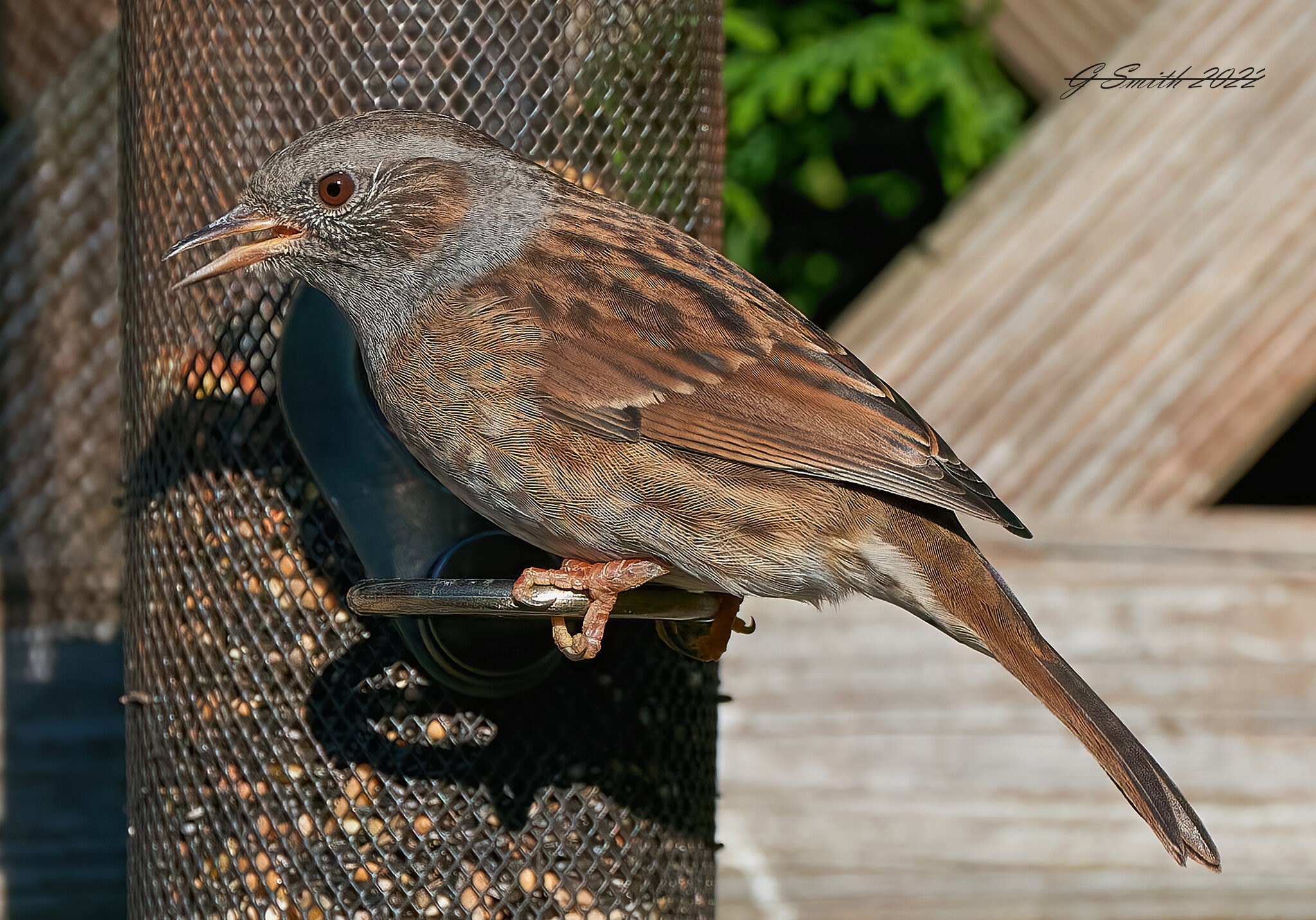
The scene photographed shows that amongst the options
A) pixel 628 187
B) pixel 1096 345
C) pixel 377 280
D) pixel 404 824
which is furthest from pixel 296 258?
pixel 1096 345

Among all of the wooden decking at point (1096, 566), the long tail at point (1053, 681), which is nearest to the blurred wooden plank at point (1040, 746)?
the wooden decking at point (1096, 566)

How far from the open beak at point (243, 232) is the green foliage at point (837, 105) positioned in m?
2.36

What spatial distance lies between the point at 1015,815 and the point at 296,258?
9.11 feet

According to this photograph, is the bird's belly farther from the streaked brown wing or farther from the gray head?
the gray head

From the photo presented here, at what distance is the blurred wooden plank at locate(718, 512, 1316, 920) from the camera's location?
14.3ft

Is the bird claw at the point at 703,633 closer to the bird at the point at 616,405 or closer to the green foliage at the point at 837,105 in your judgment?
the bird at the point at 616,405

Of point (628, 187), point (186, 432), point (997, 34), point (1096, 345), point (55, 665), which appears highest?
point (997, 34)

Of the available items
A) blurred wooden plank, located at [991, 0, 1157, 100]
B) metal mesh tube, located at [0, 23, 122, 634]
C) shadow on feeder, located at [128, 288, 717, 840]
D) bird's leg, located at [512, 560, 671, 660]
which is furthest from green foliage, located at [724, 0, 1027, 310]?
bird's leg, located at [512, 560, 671, 660]

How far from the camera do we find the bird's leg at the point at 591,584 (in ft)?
8.42

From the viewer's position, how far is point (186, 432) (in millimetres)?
3111

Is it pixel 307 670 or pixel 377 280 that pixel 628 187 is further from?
pixel 307 670

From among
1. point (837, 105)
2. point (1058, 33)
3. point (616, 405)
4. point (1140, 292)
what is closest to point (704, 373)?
point (616, 405)

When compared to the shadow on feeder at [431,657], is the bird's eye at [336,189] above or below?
above

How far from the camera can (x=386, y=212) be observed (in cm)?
279
